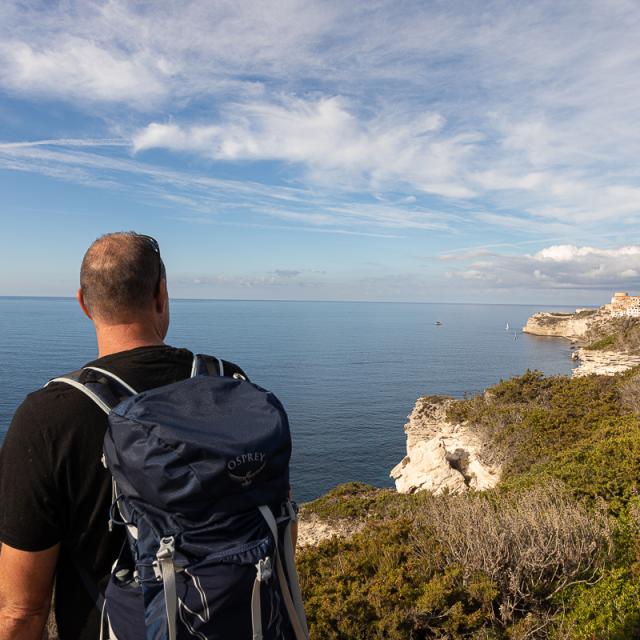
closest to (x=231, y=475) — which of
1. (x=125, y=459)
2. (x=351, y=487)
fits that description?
(x=125, y=459)

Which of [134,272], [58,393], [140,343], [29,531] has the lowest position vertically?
[29,531]

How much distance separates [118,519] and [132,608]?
1.01 feet

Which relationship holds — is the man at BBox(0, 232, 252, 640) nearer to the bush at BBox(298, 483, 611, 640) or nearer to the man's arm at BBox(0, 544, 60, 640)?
the man's arm at BBox(0, 544, 60, 640)

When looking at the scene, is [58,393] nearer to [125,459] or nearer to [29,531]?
[125,459]

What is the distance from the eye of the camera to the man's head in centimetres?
203

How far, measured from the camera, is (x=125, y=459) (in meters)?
1.67

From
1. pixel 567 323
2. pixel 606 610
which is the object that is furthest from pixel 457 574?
pixel 567 323

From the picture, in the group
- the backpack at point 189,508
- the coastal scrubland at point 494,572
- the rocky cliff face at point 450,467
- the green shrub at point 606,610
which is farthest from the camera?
the rocky cliff face at point 450,467

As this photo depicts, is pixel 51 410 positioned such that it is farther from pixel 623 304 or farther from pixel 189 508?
pixel 623 304

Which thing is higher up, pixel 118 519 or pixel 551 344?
pixel 118 519

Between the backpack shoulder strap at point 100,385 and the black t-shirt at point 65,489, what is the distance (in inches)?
0.9

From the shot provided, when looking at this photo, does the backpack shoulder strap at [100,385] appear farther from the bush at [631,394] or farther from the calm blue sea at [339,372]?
the calm blue sea at [339,372]

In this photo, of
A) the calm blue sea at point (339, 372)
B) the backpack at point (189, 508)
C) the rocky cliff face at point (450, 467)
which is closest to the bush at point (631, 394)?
the rocky cliff face at point (450, 467)

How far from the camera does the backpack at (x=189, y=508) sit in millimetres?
1673
